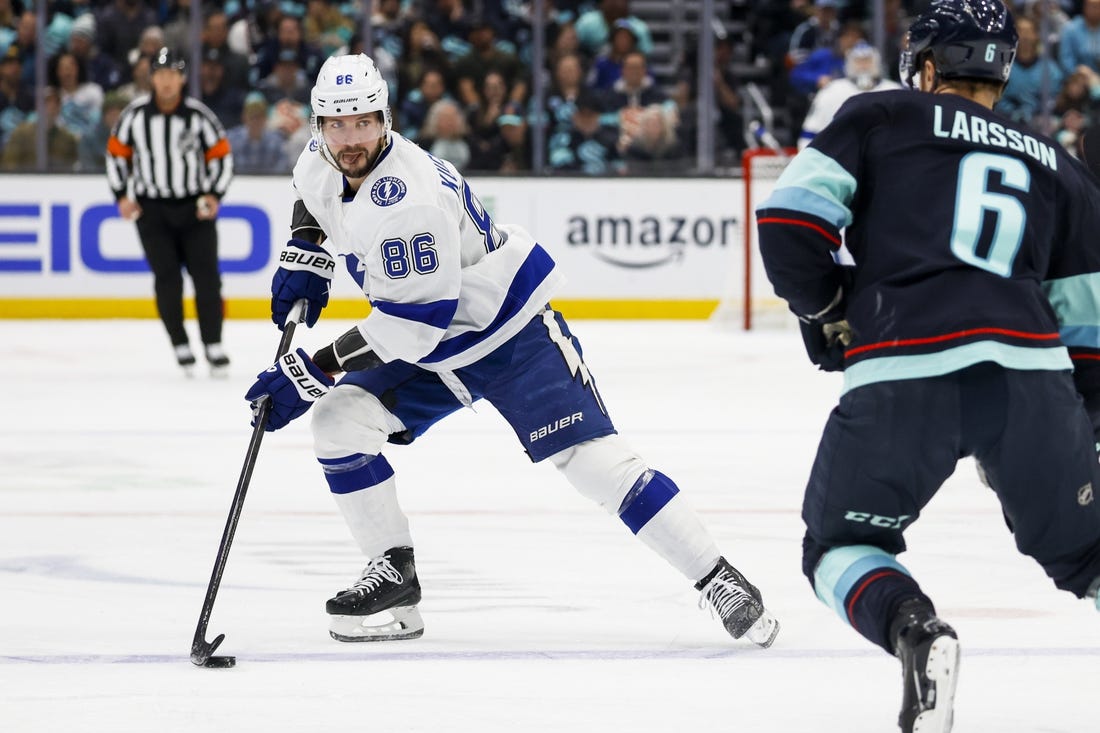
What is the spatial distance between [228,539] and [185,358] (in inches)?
181

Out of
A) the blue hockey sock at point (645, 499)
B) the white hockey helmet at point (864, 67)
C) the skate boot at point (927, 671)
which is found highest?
the white hockey helmet at point (864, 67)

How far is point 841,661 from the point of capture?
293cm

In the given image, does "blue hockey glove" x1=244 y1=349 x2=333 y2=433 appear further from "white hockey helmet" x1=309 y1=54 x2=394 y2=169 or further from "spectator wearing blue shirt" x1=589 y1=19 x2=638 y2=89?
"spectator wearing blue shirt" x1=589 y1=19 x2=638 y2=89

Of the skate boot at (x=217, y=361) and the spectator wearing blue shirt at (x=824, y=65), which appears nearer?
the skate boot at (x=217, y=361)

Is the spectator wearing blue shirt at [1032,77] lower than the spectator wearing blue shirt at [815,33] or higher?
lower

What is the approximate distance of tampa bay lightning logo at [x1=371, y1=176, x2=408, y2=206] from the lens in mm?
2924

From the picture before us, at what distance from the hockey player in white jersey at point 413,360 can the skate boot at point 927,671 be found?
874mm

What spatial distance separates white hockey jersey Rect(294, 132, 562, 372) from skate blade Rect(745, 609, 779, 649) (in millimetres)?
653

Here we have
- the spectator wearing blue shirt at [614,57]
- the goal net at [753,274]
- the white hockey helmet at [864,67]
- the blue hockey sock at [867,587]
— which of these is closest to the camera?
the blue hockey sock at [867,587]

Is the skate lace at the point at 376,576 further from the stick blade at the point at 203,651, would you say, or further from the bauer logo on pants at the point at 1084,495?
the bauer logo on pants at the point at 1084,495

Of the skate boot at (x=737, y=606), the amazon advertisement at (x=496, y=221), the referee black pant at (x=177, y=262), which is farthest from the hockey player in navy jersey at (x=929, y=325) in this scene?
the amazon advertisement at (x=496, y=221)

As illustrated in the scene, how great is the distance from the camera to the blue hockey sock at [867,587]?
Answer: 220cm

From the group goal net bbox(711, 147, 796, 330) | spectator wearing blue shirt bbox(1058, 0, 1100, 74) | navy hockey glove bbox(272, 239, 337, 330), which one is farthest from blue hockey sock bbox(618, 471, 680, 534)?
spectator wearing blue shirt bbox(1058, 0, 1100, 74)

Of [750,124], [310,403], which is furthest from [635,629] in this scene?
[750,124]
